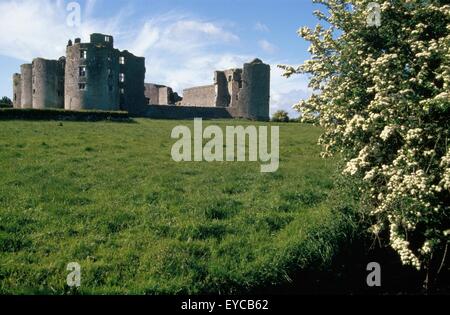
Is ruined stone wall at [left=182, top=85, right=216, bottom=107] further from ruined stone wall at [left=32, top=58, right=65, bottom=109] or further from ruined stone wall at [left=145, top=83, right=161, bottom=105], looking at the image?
ruined stone wall at [left=32, top=58, right=65, bottom=109]

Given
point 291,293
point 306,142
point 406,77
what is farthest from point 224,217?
point 306,142

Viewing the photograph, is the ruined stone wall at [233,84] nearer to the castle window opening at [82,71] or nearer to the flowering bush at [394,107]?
the castle window opening at [82,71]

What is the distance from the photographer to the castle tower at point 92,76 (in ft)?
188

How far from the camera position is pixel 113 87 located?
5853 centimetres

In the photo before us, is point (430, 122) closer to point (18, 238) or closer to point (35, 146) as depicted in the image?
point (18, 238)

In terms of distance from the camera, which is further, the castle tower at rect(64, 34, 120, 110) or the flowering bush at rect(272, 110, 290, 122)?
the castle tower at rect(64, 34, 120, 110)

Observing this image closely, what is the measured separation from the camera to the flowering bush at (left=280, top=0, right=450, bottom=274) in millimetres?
7391

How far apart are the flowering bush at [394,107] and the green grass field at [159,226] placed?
1.93m

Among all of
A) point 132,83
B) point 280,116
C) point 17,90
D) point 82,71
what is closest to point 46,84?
point 82,71

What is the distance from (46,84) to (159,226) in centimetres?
5941

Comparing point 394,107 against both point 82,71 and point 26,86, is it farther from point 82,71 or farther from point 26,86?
point 26,86

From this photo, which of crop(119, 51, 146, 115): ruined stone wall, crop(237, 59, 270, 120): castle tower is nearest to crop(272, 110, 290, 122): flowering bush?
crop(237, 59, 270, 120): castle tower

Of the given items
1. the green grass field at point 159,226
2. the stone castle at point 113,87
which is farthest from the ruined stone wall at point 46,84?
the green grass field at point 159,226
